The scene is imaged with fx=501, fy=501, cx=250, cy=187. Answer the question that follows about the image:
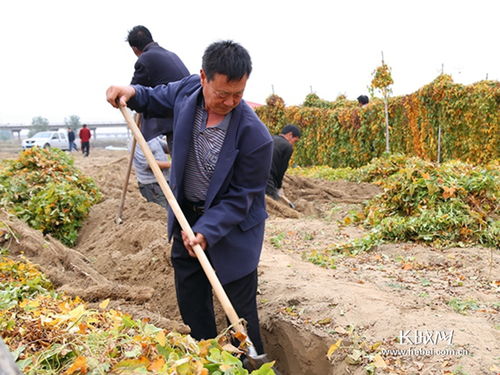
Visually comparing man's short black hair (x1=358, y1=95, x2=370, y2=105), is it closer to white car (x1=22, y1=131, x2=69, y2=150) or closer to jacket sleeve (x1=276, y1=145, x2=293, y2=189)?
jacket sleeve (x1=276, y1=145, x2=293, y2=189)

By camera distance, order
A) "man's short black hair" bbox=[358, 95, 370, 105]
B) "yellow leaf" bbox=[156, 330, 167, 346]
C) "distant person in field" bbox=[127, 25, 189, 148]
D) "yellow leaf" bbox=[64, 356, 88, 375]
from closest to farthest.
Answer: "yellow leaf" bbox=[64, 356, 88, 375]
"yellow leaf" bbox=[156, 330, 167, 346]
"distant person in field" bbox=[127, 25, 189, 148]
"man's short black hair" bbox=[358, 95, 370, 105]

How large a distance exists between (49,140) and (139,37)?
23.3 m

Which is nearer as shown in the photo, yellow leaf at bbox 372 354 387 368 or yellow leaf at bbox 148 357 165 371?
yellow leaf at bbox 148 357 165 371

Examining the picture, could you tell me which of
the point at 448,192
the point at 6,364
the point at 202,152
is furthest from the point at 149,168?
the point at 6,364

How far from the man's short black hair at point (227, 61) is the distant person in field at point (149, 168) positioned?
9.14 ft

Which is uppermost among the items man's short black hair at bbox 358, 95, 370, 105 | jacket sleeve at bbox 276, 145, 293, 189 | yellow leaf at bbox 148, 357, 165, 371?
man's short black hair at bbox 358, 95, 370, 105

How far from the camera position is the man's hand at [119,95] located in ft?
9.64

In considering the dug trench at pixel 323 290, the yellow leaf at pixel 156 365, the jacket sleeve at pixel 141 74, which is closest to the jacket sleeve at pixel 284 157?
the dug trench at pixel 323 290

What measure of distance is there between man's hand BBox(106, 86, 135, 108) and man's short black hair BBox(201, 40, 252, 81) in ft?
2.28

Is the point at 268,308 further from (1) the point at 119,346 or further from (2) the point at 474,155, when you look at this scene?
(2) the point at 474,155

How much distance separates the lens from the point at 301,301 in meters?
3.49

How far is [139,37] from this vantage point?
4625 millimetres

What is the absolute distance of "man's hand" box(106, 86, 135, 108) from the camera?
116 inches

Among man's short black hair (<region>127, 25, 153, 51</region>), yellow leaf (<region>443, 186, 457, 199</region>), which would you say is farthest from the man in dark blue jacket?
yellow leaf (<region>443, 186, 457, 199</region>)
